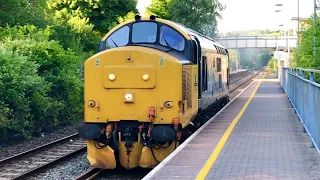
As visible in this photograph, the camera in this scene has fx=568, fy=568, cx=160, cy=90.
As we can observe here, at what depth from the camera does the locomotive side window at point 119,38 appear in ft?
46.0

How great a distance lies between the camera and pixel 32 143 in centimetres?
1823

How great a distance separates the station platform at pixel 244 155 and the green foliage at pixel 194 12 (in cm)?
3780

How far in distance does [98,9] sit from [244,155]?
34.9m

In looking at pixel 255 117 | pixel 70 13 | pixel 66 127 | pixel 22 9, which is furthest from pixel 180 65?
pixel 70 13

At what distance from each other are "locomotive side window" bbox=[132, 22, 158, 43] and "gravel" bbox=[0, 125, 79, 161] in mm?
5075

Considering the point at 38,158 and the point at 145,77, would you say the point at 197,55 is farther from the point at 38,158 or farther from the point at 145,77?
the point at 38,158

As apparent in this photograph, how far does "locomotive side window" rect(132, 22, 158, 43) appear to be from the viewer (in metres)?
13.9

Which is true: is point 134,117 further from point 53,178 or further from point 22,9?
point 22,9

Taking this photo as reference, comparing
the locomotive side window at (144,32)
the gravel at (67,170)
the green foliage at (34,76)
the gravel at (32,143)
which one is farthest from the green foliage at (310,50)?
the gravel at (67,170)

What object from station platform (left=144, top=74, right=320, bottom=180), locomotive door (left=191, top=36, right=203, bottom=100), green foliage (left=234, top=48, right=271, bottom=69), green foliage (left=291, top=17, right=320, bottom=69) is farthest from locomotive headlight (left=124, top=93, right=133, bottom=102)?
green foliage (left=234, top=48, right=271, bottom=69)

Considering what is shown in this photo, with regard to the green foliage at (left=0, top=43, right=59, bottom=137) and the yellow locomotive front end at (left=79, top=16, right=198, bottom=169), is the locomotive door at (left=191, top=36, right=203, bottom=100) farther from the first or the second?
the green foliage at (left=0, top=43, right=59, bottom=137)

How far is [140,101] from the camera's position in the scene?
484 inches

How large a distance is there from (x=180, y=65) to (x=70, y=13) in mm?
32944

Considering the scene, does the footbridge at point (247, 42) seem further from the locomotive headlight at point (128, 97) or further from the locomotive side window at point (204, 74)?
the locomotive headlight at point (128, 97)
